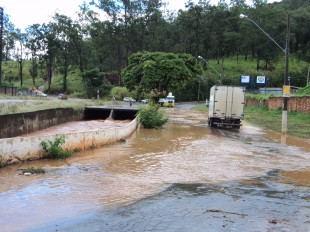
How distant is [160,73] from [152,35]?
58387 millimetres

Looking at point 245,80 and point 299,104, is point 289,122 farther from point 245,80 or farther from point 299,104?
point 245,80

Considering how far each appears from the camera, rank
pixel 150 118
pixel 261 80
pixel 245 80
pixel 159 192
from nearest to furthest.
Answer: pixel 159 192 → pixel 150 118 → pixel 261 80 → pixel 245 80

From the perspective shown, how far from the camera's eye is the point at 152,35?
92.1 metres

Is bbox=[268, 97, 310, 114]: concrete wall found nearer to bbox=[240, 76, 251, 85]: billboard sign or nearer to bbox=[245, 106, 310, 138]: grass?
bbox=[245, 106, 310, 138]: grass

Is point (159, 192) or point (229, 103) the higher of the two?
point (229, 103)

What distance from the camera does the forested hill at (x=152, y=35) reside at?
8469 cm

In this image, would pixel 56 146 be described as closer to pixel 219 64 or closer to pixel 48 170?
pixel 48 170

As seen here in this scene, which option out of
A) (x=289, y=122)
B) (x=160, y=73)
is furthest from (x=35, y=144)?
(x=160, y=73)

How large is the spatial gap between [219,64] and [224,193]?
93.1m

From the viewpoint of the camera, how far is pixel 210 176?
35.6 ft

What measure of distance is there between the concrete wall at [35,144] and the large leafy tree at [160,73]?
1891 cm

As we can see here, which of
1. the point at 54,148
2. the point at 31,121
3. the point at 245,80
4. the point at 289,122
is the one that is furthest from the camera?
the point at 245,80

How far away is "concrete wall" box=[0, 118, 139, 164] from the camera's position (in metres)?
11.0

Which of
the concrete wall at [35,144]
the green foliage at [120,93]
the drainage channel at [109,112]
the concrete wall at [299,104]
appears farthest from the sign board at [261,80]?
the concrete wall at [35,144]
